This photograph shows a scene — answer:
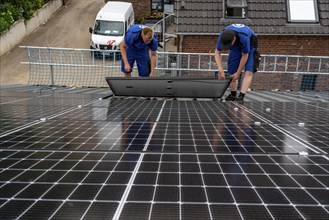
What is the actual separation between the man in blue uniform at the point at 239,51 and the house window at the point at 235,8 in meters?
7.78

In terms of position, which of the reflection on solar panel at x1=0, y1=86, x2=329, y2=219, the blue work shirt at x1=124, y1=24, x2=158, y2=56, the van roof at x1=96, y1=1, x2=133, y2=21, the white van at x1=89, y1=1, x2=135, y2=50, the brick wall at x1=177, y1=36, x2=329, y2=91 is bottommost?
the reflection on solar panel at x1=0, y1=86, x2=329, y2=219

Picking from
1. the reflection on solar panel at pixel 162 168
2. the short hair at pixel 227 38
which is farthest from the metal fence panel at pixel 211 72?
the reflection on solar panel at pixel 162 168

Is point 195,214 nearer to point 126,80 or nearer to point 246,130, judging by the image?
point 246,130

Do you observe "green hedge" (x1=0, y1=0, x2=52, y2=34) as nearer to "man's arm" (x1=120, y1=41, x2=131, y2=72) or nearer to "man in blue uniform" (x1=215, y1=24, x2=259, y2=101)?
"man's arm" (x1=120, y1=41, x2=131, y2=72)

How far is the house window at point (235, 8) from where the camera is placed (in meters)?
13.2

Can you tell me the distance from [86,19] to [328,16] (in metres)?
23.2

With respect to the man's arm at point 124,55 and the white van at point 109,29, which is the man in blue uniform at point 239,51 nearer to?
the man's arm at point 124,55

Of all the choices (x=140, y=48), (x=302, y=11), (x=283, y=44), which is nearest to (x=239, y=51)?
(x=140, y=48)

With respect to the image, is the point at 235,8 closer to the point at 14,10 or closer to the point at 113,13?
the point at 113,13

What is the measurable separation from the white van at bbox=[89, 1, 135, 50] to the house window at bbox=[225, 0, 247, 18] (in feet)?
31.0

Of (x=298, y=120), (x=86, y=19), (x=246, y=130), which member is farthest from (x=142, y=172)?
(x=86, y=19)

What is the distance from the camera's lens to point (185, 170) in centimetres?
207

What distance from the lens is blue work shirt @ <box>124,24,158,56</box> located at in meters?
6.27

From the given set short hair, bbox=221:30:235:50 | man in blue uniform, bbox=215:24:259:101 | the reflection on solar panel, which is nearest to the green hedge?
man in blue uniform, bbox=215:24:259:101
